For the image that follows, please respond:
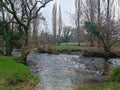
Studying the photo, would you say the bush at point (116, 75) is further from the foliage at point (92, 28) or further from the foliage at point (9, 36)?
the foliage at point (92, 28)

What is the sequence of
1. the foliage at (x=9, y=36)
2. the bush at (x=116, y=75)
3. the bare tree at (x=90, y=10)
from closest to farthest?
the bush at (x=116, y=75)
the foliage at (x=9, y=36)
the bare tree at (x=90, y=10)

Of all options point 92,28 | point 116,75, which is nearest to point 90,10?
point 92,28

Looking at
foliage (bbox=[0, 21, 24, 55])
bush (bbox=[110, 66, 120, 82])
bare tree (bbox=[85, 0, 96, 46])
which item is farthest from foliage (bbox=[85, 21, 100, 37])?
bush (bbox=[110, 66, 120, 82])

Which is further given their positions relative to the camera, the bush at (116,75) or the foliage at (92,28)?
the foliage at (92,28)

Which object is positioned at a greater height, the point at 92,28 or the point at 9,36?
the point at 92,28

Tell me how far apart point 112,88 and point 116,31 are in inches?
1207

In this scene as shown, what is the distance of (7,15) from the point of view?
42219 millimetres

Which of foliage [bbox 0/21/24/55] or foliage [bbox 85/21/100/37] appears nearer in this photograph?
→ foliage [bbox 0/21/24/55]

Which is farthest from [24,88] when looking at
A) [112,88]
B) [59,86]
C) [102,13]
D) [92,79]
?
[102,13]

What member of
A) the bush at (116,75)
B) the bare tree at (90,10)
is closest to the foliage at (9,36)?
the bush at (116,75)

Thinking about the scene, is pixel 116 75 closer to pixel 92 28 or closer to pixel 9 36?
pixel 9 36

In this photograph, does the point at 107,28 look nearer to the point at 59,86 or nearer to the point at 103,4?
the point at 103,4

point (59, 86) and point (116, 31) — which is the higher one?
point (116, 31)

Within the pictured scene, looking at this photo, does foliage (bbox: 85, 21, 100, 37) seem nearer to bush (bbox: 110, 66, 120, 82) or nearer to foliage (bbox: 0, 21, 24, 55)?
foliage (bbox: 0, 21, 24, 55)
